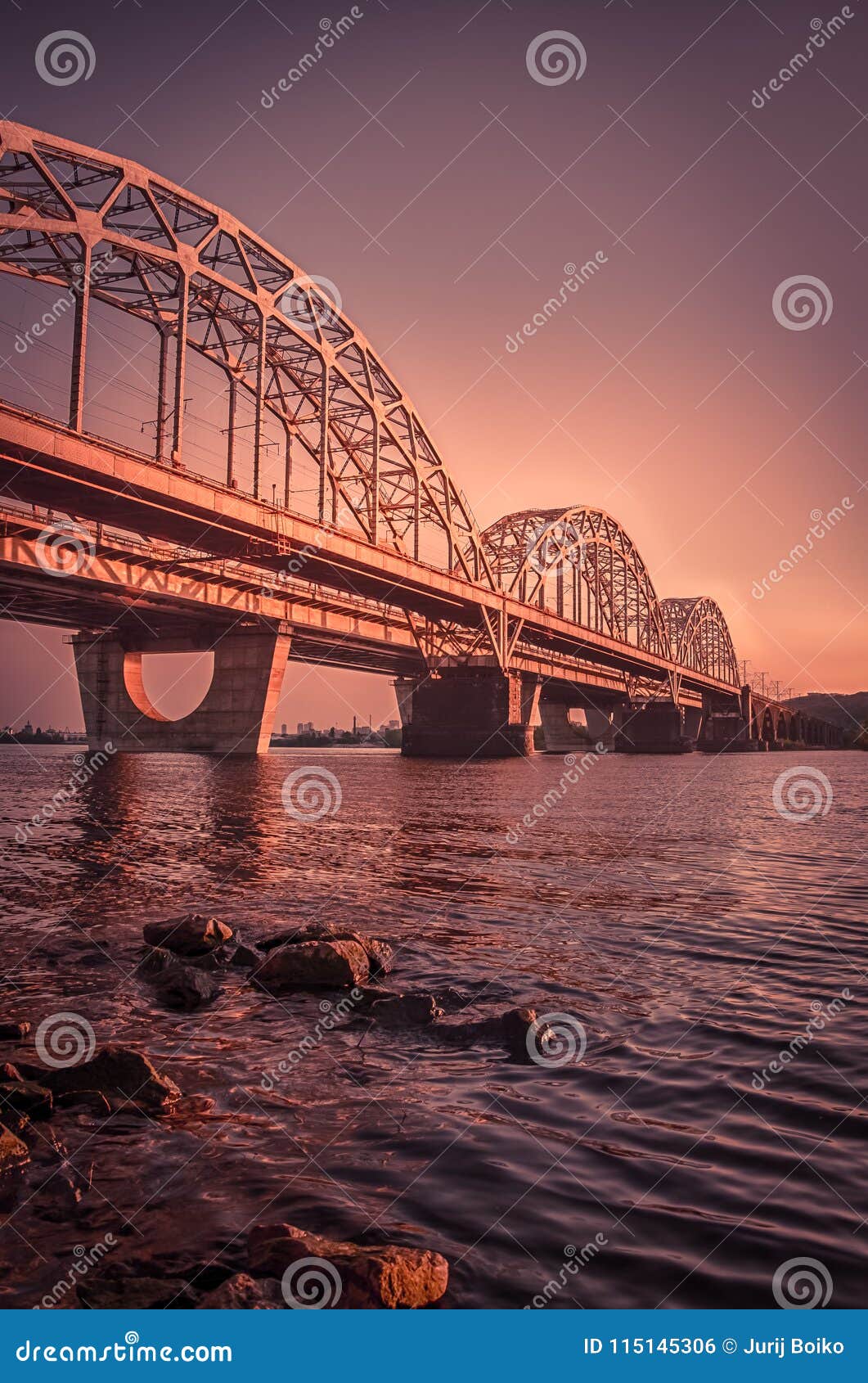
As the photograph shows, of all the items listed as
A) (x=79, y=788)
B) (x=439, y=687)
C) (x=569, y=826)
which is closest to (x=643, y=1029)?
(x=569, y=826)

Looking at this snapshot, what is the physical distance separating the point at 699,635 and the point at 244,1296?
→ 172 m

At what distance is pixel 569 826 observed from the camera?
21.9 meters

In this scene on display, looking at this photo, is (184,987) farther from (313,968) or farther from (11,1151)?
(11,1151)

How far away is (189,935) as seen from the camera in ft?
28.5

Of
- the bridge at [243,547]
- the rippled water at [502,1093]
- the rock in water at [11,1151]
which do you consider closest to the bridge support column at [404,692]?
the bridge at [243,547]

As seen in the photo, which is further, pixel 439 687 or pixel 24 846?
pixel 439 687

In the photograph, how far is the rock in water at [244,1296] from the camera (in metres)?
3.06

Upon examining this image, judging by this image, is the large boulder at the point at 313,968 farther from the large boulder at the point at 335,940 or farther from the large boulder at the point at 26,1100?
the large boulder at the point at 26,1100

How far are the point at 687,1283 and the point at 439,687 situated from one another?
66.3 meters

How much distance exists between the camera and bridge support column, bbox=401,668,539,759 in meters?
67.5

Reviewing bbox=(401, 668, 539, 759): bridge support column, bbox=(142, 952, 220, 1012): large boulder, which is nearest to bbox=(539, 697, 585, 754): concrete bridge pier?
bbox=(401, 668, 539, 759): bridge support column

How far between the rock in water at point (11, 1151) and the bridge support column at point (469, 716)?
63.0m

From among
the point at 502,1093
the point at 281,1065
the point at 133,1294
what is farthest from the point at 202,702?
the point at 133,1294
